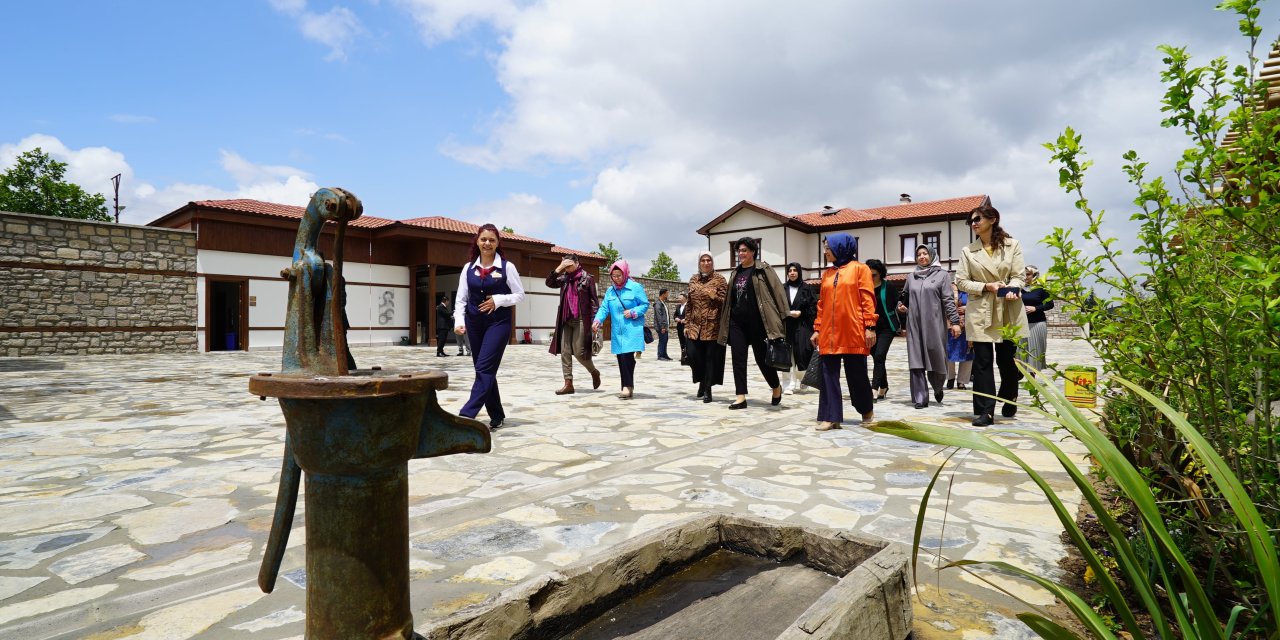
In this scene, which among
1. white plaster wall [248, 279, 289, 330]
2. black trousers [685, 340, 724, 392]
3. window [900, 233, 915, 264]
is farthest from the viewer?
window [900, 233, 915, 264]

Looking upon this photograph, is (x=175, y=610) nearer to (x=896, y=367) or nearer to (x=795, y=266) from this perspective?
(x=795, y=266)

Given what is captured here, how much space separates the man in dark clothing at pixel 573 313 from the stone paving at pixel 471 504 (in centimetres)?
149

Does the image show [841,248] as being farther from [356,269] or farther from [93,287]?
[356,269]

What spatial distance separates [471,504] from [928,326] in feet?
16.1

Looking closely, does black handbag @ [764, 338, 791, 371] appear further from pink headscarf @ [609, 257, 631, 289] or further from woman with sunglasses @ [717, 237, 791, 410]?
pink headscarf @ [609, 257, 631, 289]

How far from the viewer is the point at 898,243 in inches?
1214

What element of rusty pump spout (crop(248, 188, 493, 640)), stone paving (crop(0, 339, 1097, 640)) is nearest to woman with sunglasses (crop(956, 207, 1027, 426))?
stone paving (crop(0, 339, 1097, 640))

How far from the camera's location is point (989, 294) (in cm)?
532

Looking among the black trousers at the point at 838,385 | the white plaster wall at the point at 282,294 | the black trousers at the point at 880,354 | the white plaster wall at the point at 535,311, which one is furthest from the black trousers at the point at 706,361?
the white plaster wall at the point at 535,311

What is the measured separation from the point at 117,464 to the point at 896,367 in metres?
11.3

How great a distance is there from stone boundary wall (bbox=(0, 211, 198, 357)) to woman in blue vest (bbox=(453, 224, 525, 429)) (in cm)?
1515

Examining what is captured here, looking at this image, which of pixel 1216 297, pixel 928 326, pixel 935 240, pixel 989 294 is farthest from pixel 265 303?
pixel 935 240

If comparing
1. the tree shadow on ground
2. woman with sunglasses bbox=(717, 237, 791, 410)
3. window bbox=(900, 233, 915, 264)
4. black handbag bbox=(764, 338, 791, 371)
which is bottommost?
the tree shadow on ground

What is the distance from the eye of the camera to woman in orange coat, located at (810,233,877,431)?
17.0 ft
